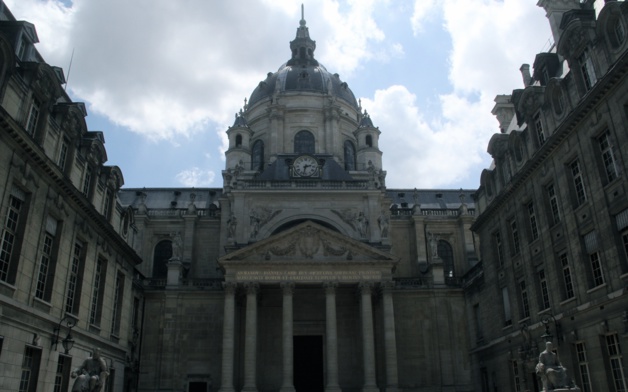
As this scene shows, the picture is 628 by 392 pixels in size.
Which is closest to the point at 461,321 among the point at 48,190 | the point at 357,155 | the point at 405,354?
Answer: the point at 405,354

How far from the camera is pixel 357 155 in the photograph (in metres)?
54.0

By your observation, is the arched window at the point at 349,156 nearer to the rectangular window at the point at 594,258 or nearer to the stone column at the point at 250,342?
the stone column at the point at 250,342

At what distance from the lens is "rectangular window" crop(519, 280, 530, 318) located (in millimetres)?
26516

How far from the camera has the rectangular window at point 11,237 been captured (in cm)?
1892

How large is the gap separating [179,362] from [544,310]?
24246mm

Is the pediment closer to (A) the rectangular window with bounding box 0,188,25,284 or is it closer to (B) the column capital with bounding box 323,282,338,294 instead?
(B) the column capital with bounding box 323,282,338,294

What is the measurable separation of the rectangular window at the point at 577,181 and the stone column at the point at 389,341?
15.4 metres

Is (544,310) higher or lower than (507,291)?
lower

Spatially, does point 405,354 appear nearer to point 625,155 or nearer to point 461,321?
point 461,321

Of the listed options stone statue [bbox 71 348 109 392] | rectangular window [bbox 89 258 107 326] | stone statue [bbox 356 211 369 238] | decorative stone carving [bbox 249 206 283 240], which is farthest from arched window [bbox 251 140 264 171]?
stone statue [bbox 71 348 109 392]

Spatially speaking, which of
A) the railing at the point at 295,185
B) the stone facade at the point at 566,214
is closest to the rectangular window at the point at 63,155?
the railing at the point at 295,185

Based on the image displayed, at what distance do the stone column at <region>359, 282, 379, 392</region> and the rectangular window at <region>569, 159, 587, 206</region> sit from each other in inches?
622

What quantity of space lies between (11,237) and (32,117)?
4.93 m

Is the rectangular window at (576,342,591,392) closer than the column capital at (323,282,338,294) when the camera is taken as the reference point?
Yes
